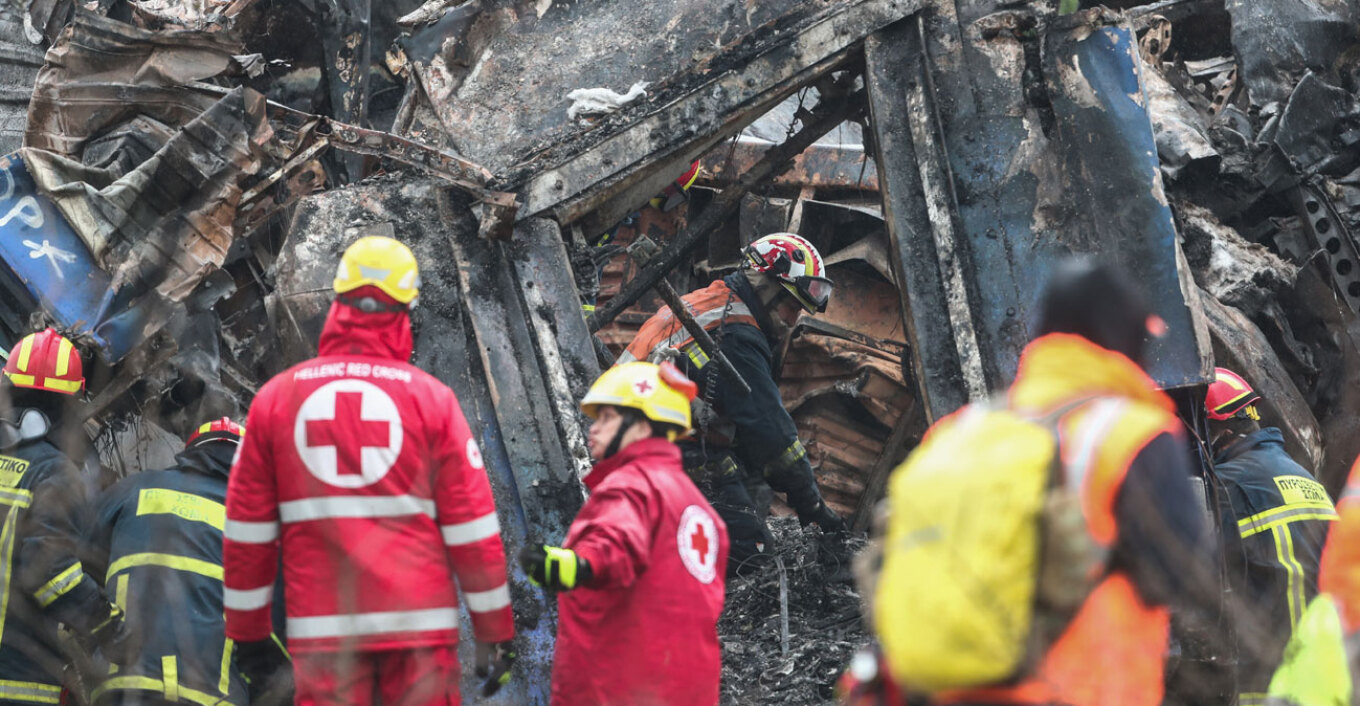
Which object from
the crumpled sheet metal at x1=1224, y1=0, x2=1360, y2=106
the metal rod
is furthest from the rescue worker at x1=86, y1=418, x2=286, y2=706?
the crumpled sheet metal at x1=1224, y1=0, x2=1360, y2=106

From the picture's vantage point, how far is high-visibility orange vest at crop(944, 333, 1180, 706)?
6.52 ft

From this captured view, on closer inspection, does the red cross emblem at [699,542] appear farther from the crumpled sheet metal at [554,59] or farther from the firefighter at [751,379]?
the firefighter at [751,379]

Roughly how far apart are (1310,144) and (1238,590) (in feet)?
13.8

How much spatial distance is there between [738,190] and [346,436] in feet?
9.28

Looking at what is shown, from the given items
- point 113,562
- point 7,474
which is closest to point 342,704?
point 113,562

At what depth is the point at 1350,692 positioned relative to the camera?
7.40ft

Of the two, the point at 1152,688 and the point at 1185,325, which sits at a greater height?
the point at 1185,325

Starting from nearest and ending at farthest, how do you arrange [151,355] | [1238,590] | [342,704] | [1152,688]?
[1152,688] → [342,704] → [1238,590] → [151,355]

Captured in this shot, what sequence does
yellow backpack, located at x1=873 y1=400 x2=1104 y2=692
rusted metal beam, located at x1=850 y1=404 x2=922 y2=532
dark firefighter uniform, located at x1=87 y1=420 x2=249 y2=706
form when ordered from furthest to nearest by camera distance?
rusted metal beam, located at x1=850 y1=404 x2=922 y2=532 → dark firefighter uniform, located at x1=87 y1=420 x2=249 y2=706 → yellow backpack, located at x1=873 y1=400 x2=1104 y2=692

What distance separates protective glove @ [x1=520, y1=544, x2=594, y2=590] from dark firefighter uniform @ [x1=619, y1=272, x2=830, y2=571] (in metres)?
2.94

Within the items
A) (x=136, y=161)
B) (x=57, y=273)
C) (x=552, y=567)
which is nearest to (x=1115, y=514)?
(x=552, y=567)

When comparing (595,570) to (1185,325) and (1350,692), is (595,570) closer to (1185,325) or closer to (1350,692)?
(1350,692)

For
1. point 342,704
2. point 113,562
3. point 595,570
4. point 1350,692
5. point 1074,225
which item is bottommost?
point 1350,692

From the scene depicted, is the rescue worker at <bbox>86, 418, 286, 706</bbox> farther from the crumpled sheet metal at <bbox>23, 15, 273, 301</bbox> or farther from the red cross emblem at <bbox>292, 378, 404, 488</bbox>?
the crumpled sheet metal at <bbox>23, 15, 273, 301</bbox>
